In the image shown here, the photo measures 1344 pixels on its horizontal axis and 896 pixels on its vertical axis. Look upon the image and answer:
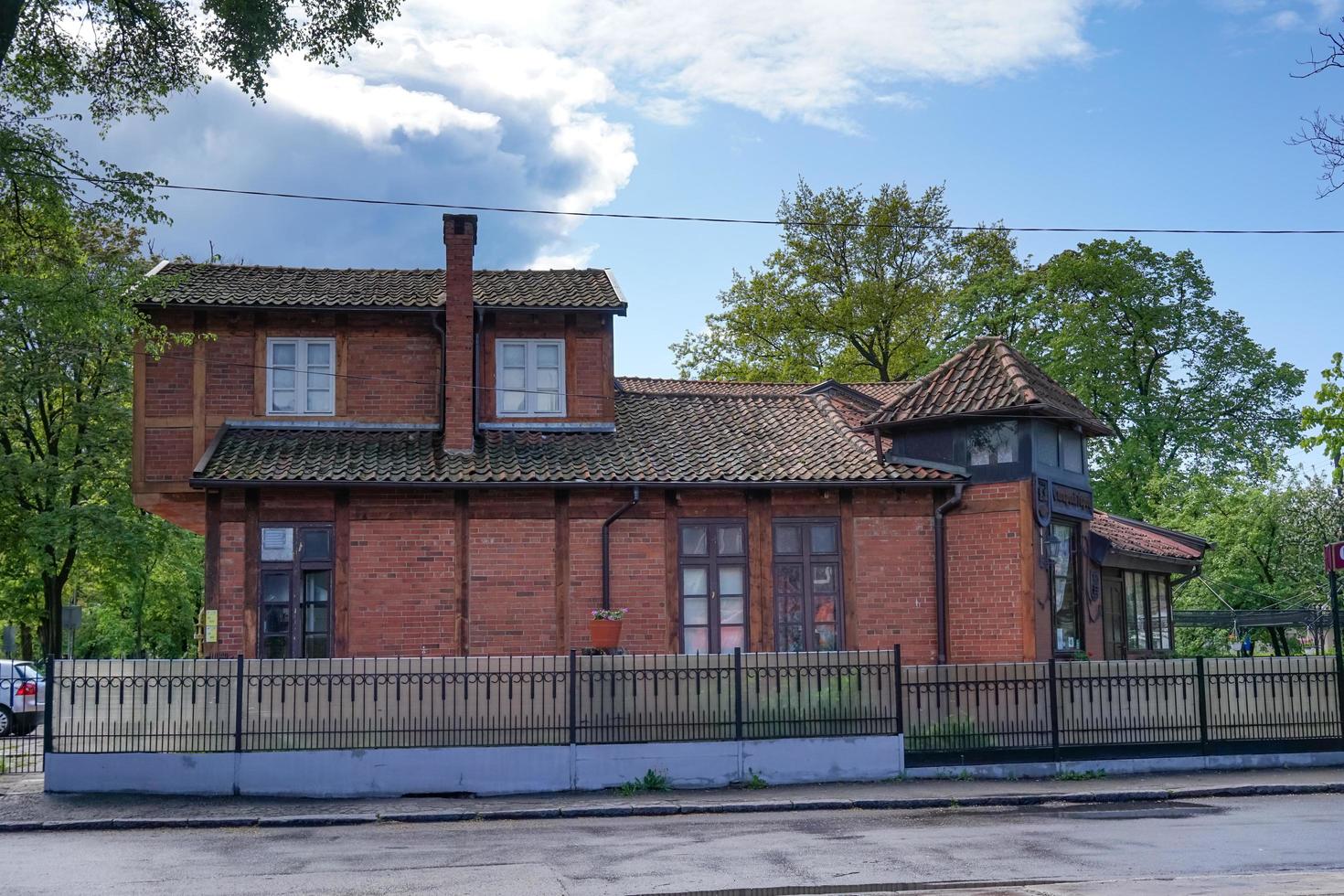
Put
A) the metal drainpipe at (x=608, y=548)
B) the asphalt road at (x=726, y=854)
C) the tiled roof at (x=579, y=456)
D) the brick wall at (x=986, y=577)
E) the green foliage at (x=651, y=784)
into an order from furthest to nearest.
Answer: the metal drainpipe at (x=608, y=548), the brick wall at (x=986, y=577), the tiled roof at (x=579, y=456), the green foliage at (x=651, y=784), the asphalt road at (x=726, y=854)

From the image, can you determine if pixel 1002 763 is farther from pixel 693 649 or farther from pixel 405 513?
pixel 405 513

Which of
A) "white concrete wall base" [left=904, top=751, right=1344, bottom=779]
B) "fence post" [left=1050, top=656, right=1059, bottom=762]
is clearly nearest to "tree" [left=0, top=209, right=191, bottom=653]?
"white concrete wall base" [left=904, top=751, right=1344, bottom=779]

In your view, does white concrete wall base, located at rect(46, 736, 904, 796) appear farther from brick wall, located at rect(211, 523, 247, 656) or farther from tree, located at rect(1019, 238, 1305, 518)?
tree, located at rect(1019, 238, 1305, 518)

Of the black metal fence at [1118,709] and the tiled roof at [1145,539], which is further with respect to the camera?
the tiled roof at [1145,539]

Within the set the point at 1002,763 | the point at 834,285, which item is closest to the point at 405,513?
the point at 1002,763

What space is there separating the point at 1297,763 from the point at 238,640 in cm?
1602

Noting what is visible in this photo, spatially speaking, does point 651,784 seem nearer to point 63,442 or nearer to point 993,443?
point 993,443

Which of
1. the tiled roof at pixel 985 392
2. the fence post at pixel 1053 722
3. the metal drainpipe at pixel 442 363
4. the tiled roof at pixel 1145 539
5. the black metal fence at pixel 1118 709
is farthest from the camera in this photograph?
the tiled roof at pixel 1145 539

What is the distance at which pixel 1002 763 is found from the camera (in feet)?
60.4

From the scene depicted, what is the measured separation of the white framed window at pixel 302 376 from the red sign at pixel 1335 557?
1604 centimetres

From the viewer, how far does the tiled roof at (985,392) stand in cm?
2205

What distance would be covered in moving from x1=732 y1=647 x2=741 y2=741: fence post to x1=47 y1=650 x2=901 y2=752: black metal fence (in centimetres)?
2

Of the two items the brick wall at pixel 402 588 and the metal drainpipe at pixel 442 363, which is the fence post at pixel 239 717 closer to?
the brick wall at pixel 402 588

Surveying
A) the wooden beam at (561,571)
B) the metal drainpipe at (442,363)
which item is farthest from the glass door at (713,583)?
the metal drainpipe at (442,363)
